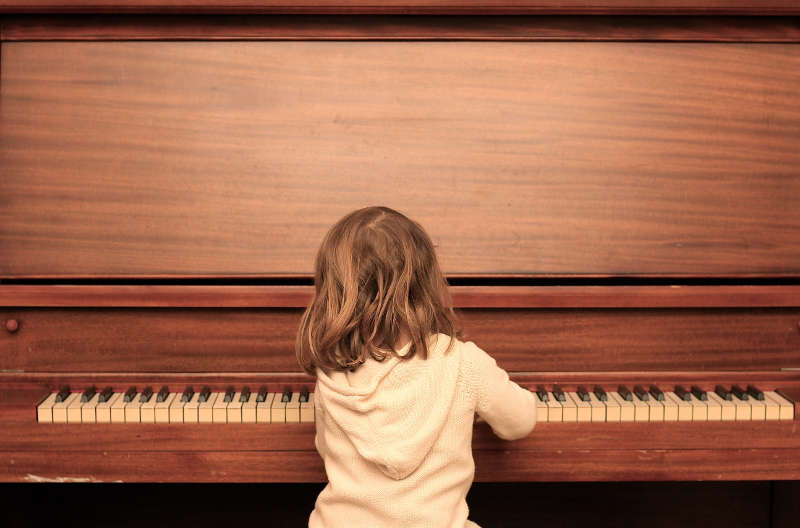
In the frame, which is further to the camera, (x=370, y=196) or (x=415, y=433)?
(x=370, y=196)

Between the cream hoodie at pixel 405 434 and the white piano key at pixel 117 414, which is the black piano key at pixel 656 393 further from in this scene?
the white piano key at pixel 117 414

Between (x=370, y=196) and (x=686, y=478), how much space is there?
1159 mm

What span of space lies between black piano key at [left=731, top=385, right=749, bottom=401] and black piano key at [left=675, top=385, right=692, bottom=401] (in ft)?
0.41

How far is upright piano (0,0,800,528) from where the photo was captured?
1.89 m

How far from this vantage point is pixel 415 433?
4.24 ft

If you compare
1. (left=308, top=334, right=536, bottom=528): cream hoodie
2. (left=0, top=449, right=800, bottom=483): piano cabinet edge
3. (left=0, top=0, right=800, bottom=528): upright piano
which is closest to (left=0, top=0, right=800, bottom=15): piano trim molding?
(left=0, top=0, right=800, bottom=528): upright piano

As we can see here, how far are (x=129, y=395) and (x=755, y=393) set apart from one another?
173 cm

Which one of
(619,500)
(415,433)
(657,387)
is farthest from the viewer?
(619,500)

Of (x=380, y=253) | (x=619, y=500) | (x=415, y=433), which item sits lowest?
(x=619, y=500)

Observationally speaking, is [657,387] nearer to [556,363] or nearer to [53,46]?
[556,363]

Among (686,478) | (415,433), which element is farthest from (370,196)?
(686,478)

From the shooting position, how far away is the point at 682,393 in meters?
1.85

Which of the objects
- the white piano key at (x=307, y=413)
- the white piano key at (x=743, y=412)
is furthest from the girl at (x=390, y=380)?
the white piano key at (x=743, y=412)

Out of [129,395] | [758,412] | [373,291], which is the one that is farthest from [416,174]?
[758,412]
